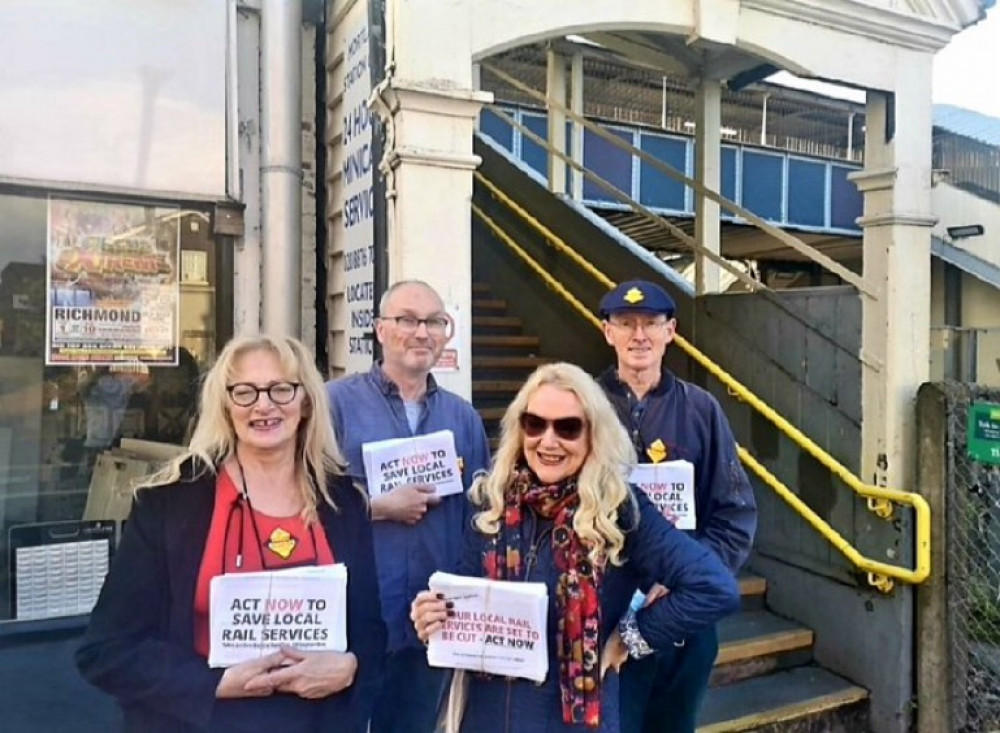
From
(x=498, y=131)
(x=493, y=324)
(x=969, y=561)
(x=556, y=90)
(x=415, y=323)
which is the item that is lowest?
(x=969, y=561)

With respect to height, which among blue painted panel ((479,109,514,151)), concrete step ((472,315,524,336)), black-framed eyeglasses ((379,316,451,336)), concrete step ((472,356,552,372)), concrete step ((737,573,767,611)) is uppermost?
blue painted panel ((479,109,514,151))

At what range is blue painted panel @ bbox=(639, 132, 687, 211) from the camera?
1080cm

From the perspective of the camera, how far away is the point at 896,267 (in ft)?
13.9

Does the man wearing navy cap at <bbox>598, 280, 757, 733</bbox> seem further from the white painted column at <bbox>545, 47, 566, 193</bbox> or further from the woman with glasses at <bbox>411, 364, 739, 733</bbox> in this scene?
the white painted column at <bbox>545, 47, 566, 193</bbox>

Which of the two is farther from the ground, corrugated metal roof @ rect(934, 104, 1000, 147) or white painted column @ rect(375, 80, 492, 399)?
corrugated metal roof @ rect(934, 104, 1000, 147)

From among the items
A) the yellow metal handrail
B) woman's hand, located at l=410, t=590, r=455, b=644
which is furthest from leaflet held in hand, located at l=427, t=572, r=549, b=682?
the yellow metal handrail

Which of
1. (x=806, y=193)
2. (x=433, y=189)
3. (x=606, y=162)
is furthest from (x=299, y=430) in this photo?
(x=806, y=193)

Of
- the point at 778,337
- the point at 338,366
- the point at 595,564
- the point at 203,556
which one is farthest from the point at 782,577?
the point at 203,556

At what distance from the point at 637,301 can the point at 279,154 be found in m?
2.13

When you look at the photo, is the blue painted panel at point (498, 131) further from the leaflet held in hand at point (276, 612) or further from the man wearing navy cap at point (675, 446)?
the leaflet held in hand at point (276, 612)

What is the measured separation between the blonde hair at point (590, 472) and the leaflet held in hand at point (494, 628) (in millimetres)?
147

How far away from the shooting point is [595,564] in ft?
6.16

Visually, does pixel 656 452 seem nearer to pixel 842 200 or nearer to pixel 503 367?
pixel 503 367

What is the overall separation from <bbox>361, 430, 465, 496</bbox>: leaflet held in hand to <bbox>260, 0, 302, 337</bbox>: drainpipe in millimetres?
1654
